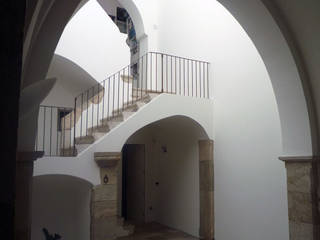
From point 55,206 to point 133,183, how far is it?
316 cm

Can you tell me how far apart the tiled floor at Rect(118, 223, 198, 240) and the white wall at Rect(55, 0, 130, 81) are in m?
3.95

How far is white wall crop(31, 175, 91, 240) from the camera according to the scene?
6836 mm

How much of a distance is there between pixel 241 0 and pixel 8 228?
339 centimetres

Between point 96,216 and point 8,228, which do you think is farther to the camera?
point 96,216

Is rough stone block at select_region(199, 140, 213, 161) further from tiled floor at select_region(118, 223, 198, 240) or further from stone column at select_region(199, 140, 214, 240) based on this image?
tiled floor at select_region(118, 223, 198, 240)

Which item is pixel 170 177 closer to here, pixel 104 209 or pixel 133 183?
pixel 133 183

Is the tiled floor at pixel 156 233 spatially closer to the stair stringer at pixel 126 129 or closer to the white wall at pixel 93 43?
the stair stringer at pixel 126 129

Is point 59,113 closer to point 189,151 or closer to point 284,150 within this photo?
point 189,151

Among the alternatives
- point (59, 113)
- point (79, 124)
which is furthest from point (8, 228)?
point (59, 113)

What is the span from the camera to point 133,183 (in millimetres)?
9859

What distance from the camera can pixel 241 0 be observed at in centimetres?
346

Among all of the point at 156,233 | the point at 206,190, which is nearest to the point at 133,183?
the point at 156,233

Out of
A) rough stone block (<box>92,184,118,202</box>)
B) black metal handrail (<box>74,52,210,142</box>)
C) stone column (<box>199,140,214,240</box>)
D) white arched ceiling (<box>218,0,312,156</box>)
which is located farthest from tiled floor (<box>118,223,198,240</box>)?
white arched ceiling (<box>218,0,312,156</box>)

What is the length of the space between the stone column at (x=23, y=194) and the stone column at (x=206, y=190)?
4.74m
